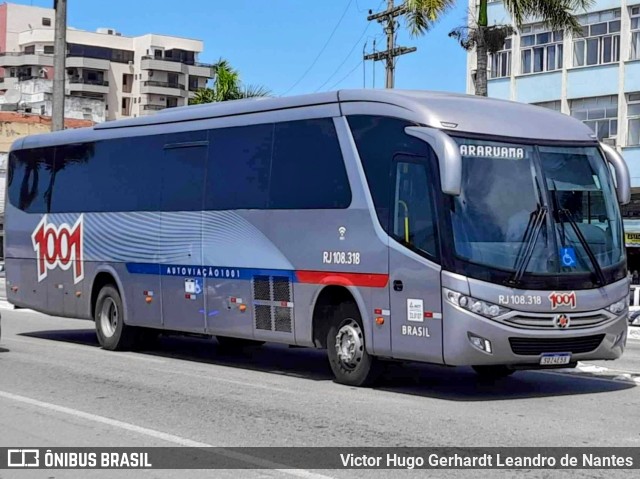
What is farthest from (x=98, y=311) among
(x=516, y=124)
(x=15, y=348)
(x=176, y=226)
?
(x=516, y=124)

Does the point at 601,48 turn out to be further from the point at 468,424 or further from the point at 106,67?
the point at 106,67

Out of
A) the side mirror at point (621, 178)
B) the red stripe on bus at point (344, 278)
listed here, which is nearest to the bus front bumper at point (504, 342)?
the red stripe on bus at point (344, 278)

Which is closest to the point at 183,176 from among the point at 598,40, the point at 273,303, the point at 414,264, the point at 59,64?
the point at 273,303

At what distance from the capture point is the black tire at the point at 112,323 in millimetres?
17734

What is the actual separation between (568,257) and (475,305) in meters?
1.25

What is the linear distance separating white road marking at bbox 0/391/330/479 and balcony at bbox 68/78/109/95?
9442 cm

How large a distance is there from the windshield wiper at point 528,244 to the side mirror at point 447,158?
930 millimetres

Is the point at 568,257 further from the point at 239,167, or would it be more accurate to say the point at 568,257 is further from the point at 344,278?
the point at 239,167

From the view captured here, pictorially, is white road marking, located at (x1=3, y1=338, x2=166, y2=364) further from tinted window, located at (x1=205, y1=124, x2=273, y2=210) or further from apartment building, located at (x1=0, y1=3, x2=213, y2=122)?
apartment building, located at (x1=0, y1=3, x2=213, y2=122)

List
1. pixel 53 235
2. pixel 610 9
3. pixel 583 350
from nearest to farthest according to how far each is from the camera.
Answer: pixel 583 350, pixel 53 235, pixel 610 9

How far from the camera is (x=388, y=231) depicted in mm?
12523

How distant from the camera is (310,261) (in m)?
13.7

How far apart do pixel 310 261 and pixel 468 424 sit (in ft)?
12.5

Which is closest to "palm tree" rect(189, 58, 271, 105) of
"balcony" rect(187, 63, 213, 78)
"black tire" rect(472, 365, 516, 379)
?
"black tire" rect(472, 365, 516, 379)
